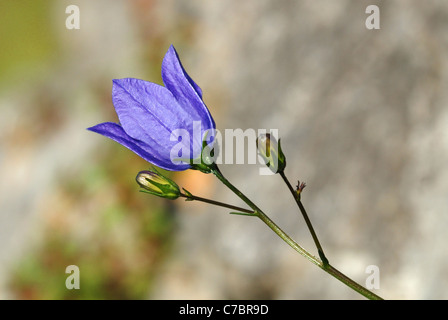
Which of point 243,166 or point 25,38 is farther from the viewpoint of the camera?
point 25,38

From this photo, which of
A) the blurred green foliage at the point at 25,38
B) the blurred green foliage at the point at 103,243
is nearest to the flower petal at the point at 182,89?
the blurred green foliage at the point at 103,243

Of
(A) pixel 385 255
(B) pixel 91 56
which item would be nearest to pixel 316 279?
(A) pixel 385 255

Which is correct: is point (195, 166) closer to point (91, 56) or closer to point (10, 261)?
point (10, 261)

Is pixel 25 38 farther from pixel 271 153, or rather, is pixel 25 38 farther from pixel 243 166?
pixel 271 153

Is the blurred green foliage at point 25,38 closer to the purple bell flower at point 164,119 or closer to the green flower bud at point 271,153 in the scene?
the purple bell flower at point 164,119

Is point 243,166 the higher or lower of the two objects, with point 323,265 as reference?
higher

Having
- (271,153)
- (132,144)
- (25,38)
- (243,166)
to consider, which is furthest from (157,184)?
(25,38)
